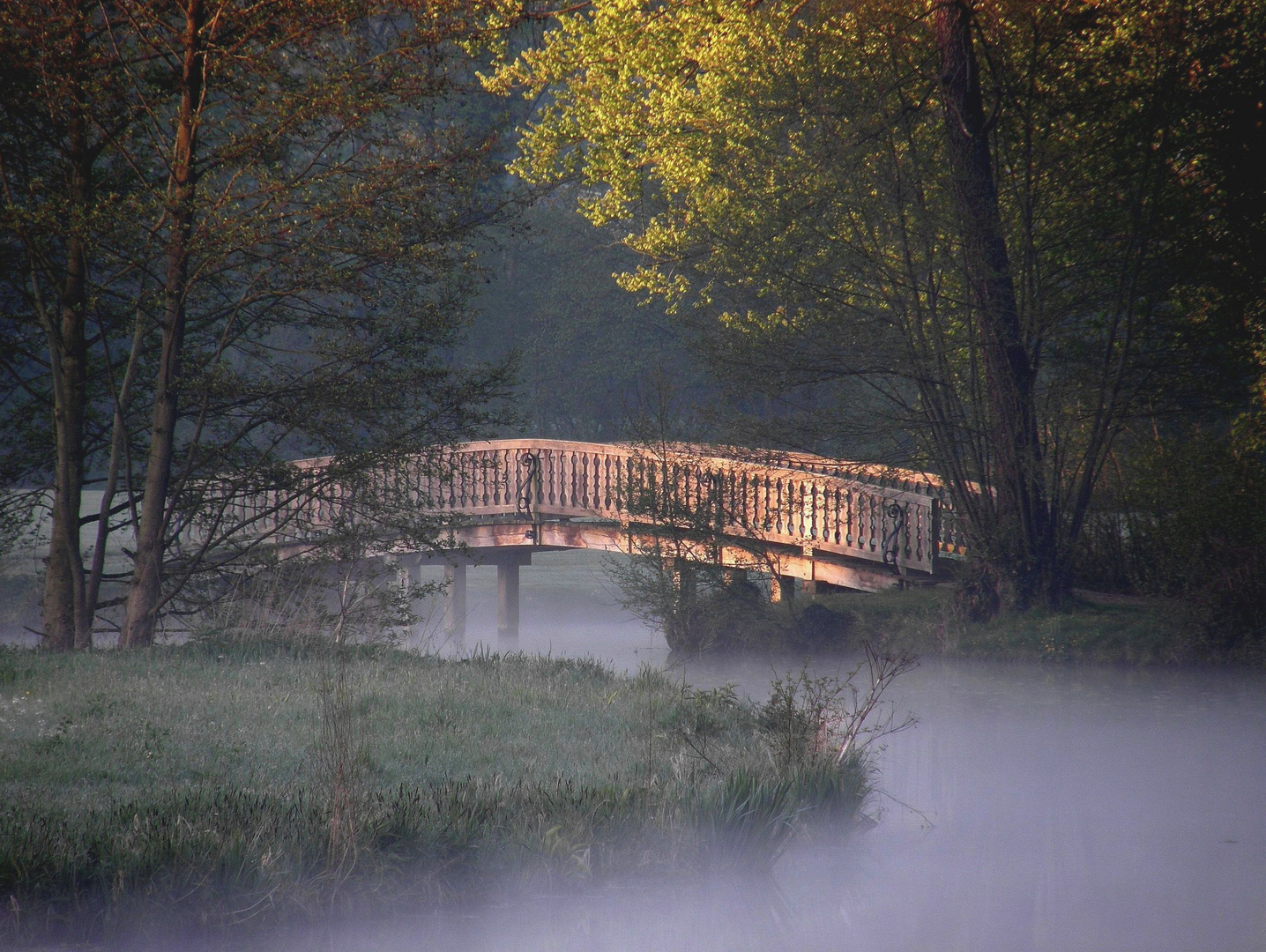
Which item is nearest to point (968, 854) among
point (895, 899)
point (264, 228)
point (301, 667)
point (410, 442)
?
point (895, 899)

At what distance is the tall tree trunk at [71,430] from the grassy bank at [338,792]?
181 cm

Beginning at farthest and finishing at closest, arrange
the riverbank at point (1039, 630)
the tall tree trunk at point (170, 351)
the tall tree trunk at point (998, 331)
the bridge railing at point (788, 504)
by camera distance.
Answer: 1. the bridge railing at point (788, 504)
2. the tall tree trunk at point (998, 331)
3. the riverbank at point (1039, 630)
4. the tall tree trunk at point (170, 351)

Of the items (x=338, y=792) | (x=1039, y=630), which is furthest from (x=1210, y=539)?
(x=338, y=792)

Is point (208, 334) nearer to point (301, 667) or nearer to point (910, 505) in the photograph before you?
point (301, 667)

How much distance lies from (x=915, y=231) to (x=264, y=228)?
6924mm

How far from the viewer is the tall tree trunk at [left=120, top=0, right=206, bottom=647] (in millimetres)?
9055

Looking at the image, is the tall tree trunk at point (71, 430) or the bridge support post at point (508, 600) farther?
the bridge support post at point (508, 600)

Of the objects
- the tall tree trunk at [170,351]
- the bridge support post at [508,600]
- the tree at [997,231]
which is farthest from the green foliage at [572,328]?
the tall tree trunk at [170,351]

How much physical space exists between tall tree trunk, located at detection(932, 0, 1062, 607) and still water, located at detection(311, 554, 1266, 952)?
1624 mm

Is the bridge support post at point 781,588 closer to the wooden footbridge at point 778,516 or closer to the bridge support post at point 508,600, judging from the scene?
the wooden footbridge at point 778,516

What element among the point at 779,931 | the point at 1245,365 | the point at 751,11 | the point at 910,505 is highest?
the point at 751,11

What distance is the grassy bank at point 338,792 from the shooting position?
4.36 m

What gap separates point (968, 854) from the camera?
6344 millimetres

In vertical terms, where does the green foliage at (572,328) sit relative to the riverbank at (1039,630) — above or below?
above
